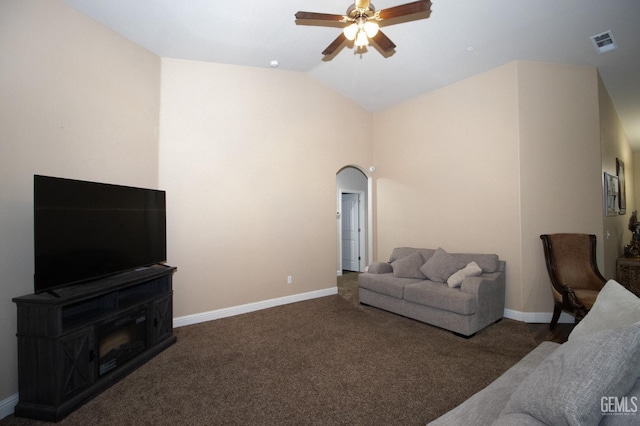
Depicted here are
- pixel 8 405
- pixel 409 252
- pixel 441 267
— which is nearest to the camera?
pixel 8 405

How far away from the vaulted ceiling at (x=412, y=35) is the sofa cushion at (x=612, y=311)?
9.65ft

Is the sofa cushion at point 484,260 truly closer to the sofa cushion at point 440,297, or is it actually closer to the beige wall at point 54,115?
the sofa cushion at point 440,297

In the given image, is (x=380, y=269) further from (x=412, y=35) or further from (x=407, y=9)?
(x=407, y=9)

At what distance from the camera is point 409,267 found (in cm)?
430

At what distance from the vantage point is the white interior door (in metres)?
7.40

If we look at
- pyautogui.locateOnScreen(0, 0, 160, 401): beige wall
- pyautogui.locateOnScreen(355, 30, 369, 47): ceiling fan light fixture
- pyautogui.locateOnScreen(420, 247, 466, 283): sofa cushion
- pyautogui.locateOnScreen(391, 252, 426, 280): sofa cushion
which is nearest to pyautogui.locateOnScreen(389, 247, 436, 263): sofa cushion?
pyautogui.locateOnScreen(391, 252, 426, 280): sofa cushion

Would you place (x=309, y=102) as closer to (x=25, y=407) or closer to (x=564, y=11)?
(x=564, y=11)

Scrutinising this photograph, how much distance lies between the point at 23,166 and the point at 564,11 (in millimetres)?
5154

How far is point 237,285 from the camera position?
4.23 metres

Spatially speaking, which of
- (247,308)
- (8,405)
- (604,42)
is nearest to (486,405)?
(8,405)

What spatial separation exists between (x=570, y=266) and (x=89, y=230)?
17.2 feet

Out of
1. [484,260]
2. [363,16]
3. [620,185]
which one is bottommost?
[484,260]

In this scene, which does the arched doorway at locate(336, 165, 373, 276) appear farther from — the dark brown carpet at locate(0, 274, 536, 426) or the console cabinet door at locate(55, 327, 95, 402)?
the console cabinet door at locate(55, 327, 95, 402)

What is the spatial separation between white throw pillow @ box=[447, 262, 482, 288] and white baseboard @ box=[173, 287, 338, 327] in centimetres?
212
